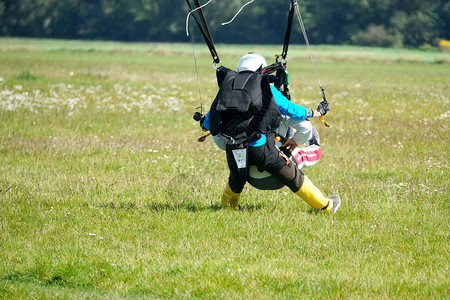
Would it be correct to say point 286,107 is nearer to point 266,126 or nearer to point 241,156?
point 266,126

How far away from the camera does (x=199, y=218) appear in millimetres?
7469

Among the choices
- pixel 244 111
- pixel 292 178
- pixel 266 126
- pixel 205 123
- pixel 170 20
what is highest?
pixel 244 111

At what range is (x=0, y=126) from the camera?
14.2 meters

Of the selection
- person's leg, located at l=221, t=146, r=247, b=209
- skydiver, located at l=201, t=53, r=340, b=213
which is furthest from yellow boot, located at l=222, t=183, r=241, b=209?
skydiver, located at l=201, t=53, r=340, b=213

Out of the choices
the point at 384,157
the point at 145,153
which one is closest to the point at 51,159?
the point at 145,153

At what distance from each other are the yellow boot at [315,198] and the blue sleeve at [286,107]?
827 mm

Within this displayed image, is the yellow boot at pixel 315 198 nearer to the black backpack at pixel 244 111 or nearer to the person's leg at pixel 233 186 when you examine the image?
the person's leg at pixel 233 186

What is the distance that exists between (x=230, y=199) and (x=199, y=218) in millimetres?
505

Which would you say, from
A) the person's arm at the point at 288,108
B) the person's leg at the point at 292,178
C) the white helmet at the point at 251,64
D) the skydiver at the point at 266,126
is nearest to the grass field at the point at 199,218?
the person's leg at the point at 292,178

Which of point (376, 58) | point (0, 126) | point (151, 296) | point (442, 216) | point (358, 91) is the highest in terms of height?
point (151, 296)

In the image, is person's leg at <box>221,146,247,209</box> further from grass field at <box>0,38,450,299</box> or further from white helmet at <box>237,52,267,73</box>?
white helmet at <box>237,52,267,73</box>

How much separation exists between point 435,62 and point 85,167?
145ft

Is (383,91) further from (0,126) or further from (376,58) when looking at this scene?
(376,58)

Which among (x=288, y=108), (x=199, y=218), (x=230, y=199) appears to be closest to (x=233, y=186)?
(x=230, y=199)
